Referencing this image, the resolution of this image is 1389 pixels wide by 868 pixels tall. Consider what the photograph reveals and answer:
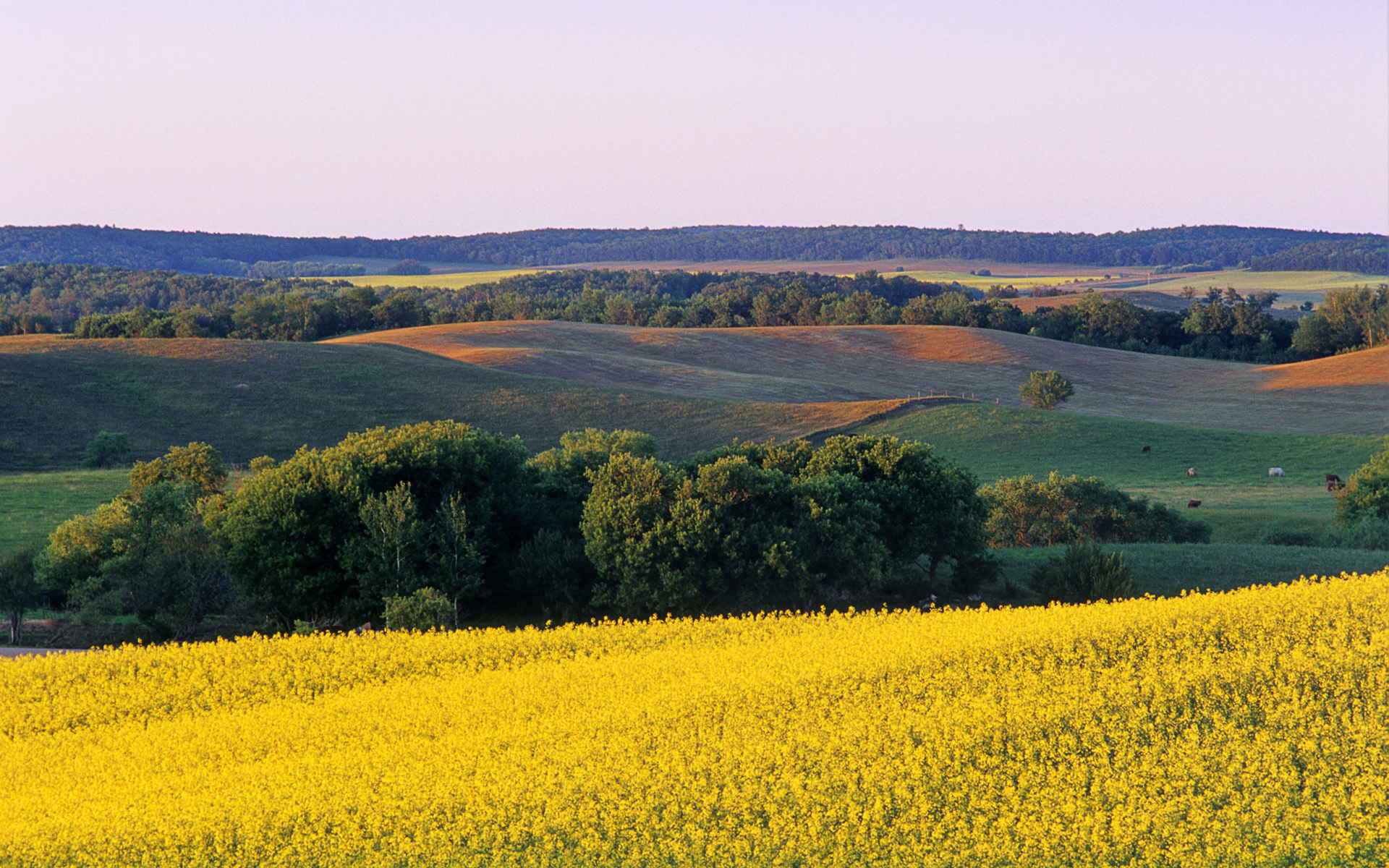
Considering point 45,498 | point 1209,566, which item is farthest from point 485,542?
point 45,498

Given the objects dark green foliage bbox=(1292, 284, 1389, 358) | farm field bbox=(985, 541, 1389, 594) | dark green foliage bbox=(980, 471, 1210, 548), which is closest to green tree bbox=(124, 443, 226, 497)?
farm field bbox=(985, 541, 1389, 594)

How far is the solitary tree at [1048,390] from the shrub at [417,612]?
64028 millimetres

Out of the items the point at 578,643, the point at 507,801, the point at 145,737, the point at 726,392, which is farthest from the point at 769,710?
the point at 726,392

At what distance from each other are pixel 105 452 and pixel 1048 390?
62435mm

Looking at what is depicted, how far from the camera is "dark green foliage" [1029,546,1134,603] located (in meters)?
30.4

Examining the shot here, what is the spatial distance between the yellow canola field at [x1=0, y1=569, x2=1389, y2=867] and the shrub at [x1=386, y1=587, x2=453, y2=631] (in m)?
6.38

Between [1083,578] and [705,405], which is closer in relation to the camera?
[1083,578]

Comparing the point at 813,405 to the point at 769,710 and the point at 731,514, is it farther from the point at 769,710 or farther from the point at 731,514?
the point at 769,710

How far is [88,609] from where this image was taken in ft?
91.0

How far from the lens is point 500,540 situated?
1277 inches

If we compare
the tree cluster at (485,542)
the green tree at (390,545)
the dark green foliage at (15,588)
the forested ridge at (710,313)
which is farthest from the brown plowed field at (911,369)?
the dark green foliage at (15,588)

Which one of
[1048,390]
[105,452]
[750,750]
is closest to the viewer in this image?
[750,750]

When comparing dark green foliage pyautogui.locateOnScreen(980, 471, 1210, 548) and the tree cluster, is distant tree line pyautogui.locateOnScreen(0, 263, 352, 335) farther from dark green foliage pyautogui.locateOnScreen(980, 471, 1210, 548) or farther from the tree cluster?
the tree cluster

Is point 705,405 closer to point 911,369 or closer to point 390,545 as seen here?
point 911,369
